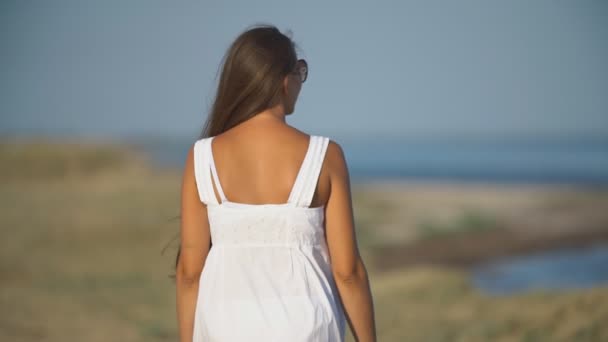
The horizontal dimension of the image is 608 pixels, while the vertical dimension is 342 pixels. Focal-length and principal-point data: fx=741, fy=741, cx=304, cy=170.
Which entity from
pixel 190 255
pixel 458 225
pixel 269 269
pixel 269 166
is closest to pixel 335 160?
pixel 269 166

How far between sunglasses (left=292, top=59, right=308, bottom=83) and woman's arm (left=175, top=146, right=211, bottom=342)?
1.72ft

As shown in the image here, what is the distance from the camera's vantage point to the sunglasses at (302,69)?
2.73m

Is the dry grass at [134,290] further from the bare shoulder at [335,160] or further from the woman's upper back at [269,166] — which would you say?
the bare shoulder at [335,160]

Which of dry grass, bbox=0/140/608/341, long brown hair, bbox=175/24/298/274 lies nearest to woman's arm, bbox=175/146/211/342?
long brown hair, bbox=175/24/298/274

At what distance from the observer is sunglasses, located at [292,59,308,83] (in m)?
2.73

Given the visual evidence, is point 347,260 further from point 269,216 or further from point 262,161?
point 262,161

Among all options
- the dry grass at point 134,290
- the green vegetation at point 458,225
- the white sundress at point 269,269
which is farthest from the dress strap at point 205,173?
the green vegetation at point 458,225

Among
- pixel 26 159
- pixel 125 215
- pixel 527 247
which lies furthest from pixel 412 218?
pixel 26 159

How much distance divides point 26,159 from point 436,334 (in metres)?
26.5

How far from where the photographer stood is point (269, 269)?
2.58 m

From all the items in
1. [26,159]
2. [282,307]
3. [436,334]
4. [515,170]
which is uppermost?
[282,307]

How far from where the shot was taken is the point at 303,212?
2.57m

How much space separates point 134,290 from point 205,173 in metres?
7.65

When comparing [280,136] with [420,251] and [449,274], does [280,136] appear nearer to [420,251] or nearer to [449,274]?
[449,274]
